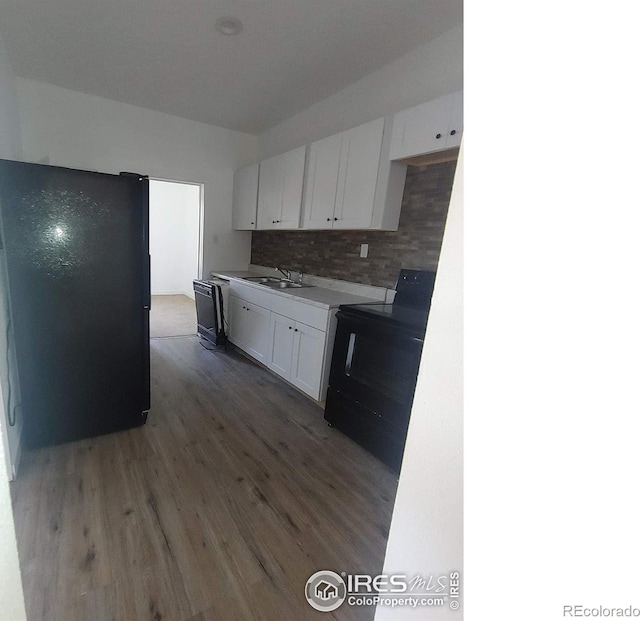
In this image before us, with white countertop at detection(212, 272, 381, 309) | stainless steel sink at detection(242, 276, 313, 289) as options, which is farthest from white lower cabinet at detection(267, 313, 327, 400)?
stainless steel sink at detection(242, 276, 313, 289)

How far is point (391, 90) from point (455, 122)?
0.95m

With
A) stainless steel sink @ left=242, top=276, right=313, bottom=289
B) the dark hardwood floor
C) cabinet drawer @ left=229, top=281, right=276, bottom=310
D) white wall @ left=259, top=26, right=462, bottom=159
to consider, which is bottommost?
the dark hardwood floor

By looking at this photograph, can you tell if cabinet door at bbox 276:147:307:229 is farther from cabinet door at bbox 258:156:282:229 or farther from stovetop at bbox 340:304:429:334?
stovetop at bbox 340:304:429:334

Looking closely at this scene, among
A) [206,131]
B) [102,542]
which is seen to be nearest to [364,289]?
[102,542]

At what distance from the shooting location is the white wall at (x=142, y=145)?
3150mm

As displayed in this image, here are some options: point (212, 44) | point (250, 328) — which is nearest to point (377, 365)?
point (250, 328)

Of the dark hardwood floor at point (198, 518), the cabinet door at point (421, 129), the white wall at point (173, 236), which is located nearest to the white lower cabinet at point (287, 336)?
the dark hardwood floor at point (198, 518)

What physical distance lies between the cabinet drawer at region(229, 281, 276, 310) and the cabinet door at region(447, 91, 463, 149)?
75.2 inches

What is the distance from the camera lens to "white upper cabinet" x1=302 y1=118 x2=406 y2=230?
7.73ft

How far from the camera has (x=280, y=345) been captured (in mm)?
2967

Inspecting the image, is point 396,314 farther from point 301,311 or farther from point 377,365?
point 301,311

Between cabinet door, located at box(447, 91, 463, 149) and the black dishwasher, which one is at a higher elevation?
cabinet door, located at box(447, 91, 463, 149)
